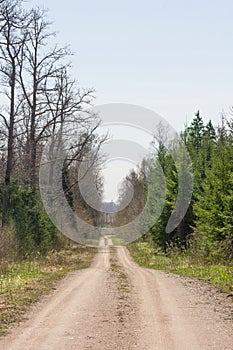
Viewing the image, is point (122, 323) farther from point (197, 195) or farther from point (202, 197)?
point (197, 195)

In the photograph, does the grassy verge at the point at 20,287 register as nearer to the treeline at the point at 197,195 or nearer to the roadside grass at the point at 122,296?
the roadside grass at the point at 122,296

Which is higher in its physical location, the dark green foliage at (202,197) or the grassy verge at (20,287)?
the dark green foliage at (202,197)

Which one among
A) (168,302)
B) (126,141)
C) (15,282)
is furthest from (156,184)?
(168,302)

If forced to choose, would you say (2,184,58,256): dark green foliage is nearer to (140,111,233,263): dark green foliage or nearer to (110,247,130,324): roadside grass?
(140,111,233,263): dark green foliage

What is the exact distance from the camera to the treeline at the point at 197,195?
973 inches

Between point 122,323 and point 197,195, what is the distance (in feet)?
69.7

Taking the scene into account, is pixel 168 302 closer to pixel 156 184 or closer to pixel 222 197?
pixel 222 197

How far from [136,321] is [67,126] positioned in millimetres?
33543

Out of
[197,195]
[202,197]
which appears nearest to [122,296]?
[202,197]

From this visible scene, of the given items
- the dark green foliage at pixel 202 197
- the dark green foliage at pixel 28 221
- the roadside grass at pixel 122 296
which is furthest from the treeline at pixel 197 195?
the dark green foliage at pixel 28 221

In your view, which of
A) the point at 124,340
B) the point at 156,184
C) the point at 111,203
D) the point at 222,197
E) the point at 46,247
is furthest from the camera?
the point at 111,203

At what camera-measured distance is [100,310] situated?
11750mm

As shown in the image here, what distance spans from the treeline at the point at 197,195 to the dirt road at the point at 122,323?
9.68 metres

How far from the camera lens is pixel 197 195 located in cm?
3075
